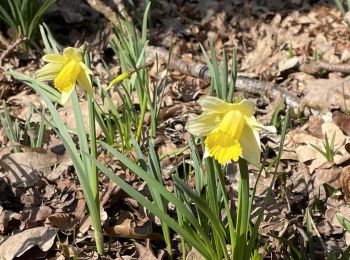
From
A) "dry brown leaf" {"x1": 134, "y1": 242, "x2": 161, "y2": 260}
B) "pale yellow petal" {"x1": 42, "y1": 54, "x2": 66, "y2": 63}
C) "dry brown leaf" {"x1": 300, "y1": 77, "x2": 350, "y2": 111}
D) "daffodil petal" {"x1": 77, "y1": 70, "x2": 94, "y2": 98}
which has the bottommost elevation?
"dry brown leaf" {"x1": 134, "y1": 242, "x2": 161, "y2": 260}

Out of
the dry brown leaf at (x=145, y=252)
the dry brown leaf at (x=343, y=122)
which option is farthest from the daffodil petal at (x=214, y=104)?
the dry brown leaf at (x=343, y=122)

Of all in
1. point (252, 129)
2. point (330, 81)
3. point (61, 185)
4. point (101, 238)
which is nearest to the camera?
point (252, 129)

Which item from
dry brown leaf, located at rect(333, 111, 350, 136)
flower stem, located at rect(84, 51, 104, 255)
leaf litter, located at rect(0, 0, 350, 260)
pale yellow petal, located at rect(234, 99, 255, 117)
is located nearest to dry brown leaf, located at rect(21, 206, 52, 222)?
leaf litter, located at rect(0, 0, 350, 260)

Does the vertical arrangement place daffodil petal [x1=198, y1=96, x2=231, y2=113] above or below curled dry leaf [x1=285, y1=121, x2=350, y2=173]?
above

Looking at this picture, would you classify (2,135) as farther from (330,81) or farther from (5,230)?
(330,81)

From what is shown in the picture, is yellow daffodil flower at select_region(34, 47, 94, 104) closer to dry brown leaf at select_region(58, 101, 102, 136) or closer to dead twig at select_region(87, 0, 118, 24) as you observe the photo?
dry brown leaf at select_region(58, 101, 102, 136)

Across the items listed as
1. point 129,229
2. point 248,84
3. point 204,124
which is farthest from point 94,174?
point 248,84

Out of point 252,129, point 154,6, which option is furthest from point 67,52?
point 154,6
